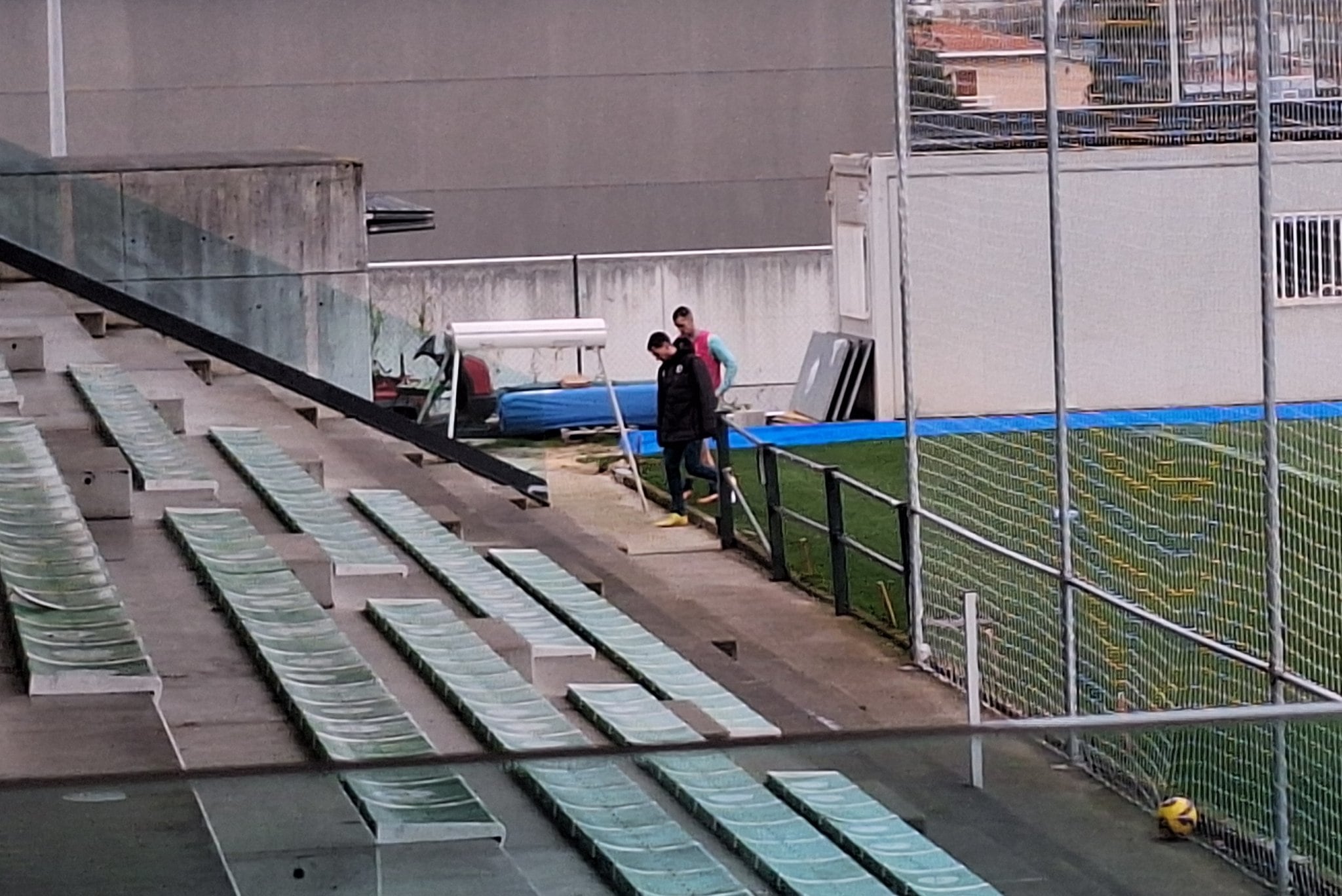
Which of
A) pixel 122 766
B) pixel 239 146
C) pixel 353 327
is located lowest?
pixel 122 766

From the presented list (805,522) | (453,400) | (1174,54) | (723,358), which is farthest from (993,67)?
(723,358)

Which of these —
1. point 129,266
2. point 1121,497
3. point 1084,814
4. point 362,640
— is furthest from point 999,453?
point 1084,814

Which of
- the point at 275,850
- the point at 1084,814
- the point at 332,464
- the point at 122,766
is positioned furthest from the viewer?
the point at 332,464

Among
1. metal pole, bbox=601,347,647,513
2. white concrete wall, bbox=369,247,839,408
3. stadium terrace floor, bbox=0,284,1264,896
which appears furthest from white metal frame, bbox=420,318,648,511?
white concrete wall, bbox=369,247,839,408

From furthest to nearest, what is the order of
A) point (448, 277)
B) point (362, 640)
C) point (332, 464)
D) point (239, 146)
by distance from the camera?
1. point (239, 146)
2. point (448, 277)
3. point (332, 464)
4. point (362, 640)

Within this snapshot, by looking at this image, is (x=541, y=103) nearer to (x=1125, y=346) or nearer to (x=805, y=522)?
(x=1125, y=346)

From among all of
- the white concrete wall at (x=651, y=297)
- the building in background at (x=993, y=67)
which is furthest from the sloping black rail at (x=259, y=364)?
the white concrete wall at (x=651, y=297)

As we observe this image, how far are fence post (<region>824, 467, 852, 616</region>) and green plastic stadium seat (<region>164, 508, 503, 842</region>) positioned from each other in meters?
3.52

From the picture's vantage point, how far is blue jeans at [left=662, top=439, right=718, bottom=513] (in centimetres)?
1349

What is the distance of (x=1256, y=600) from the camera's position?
9.75 m

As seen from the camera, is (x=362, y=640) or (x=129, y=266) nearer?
(x=362, y=640)

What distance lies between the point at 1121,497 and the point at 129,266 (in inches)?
226

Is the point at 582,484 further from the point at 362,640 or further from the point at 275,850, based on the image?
the point at 275,850

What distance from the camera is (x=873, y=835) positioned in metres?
2.89
